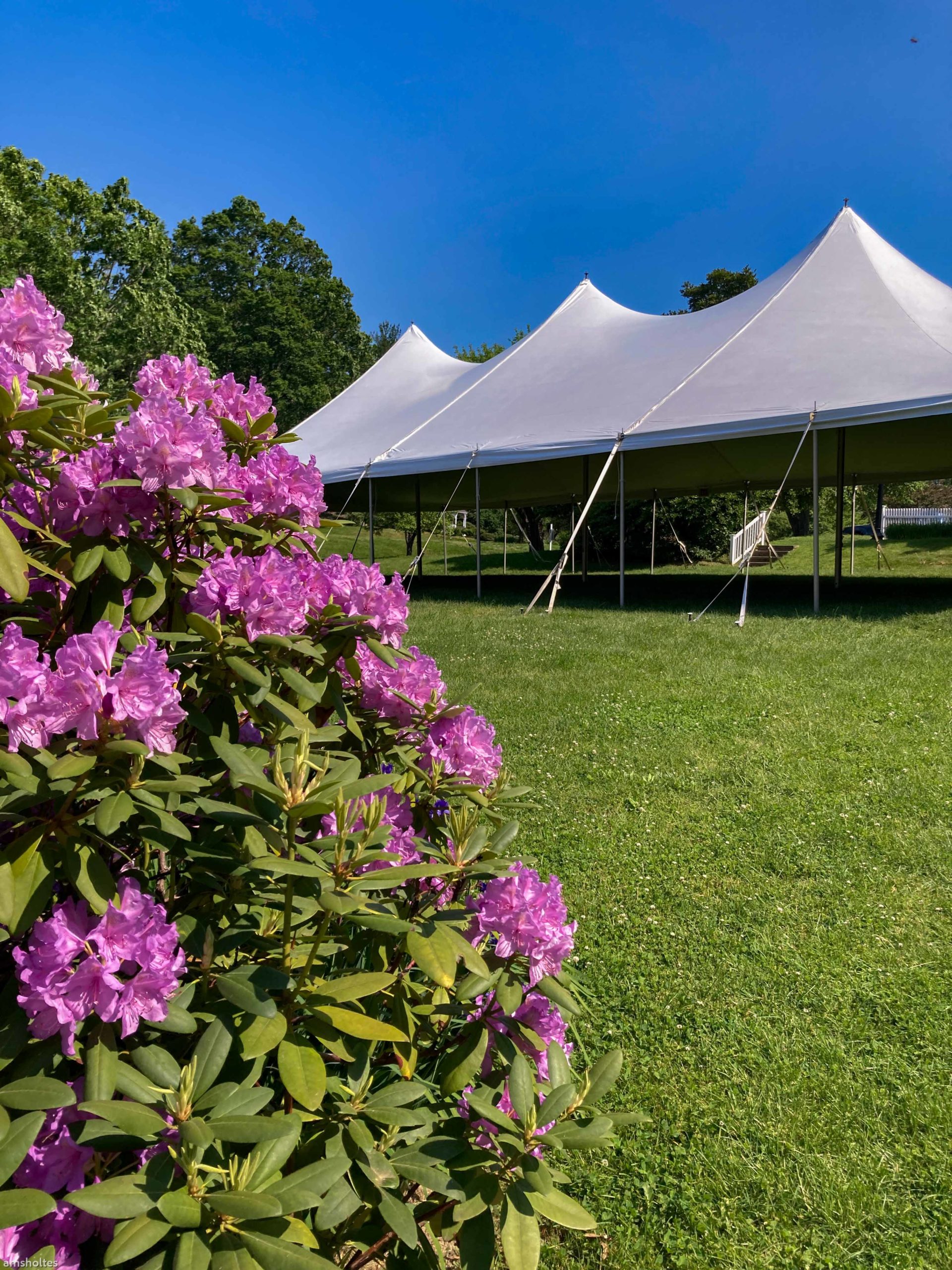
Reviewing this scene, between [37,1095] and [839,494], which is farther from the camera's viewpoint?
[839,494]

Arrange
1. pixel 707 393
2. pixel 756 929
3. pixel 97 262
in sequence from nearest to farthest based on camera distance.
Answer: pixel 756 929
pixel 707 393
pixel 97 262

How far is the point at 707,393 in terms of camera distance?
9.98m

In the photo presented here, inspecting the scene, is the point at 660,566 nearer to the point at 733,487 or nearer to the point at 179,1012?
the point at 733,487

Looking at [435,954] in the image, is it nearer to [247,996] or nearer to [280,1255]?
[247,996]

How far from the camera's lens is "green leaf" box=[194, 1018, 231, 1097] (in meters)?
0.92

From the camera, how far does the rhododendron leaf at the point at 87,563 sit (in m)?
1.06

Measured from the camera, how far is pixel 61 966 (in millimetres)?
880

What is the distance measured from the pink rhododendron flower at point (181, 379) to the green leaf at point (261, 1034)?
102 cm

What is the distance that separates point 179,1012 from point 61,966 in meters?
0.14

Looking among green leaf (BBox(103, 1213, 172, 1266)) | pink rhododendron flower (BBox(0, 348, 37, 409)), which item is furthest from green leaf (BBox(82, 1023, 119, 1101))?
pink rhododendron flower (BBox(0, 348, 37, 409))

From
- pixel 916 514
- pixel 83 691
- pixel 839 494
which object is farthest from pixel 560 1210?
pixel 916 514

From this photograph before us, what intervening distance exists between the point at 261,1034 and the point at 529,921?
A: 15.5 inches

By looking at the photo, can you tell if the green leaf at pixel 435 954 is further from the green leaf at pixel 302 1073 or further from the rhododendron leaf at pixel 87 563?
the rhododendron leaf at pixel 87 563

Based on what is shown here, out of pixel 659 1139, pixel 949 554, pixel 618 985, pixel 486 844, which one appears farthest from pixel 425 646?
pixel 949 554
